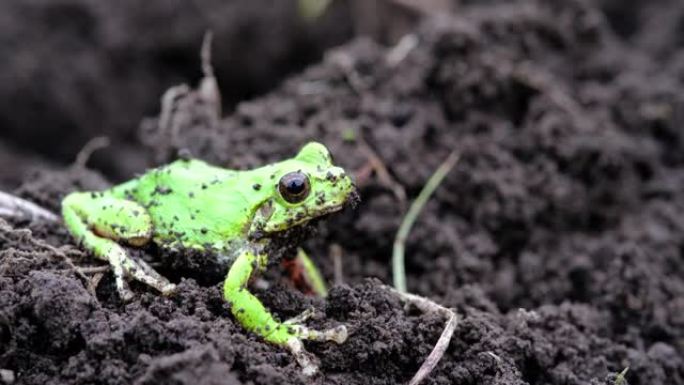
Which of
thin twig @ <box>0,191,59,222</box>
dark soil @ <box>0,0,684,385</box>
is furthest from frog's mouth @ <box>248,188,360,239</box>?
thin twig @ <box>0,191,59,222</box>

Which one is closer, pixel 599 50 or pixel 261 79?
pixel 599 50

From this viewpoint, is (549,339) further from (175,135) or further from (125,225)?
(175,135)

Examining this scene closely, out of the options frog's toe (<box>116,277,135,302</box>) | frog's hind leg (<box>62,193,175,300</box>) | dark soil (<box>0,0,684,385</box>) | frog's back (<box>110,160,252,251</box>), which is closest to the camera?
dark soil (<box>0,0,684,385</box>)

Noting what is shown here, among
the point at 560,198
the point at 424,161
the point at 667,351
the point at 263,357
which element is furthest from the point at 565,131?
the point at 263,357

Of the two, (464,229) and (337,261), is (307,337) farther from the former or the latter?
(464,229)

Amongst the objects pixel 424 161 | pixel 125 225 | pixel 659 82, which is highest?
pixel 659 82

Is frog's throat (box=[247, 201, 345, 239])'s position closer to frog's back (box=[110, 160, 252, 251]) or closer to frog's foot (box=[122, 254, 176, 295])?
frog's back (box=[110, 160, 252, 251])
